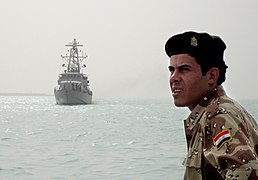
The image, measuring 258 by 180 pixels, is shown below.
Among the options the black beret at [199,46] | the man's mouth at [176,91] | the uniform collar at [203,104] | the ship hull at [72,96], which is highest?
the black beret at [199,46]

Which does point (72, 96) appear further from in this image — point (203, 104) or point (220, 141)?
point (220, 141)

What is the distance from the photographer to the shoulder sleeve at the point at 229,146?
183cm

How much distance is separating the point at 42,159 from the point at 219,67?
20.0 m

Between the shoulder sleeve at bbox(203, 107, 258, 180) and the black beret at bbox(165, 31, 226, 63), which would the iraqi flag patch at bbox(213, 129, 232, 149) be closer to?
the shoulder sleeve at bbox(203, 107, 258, 180)

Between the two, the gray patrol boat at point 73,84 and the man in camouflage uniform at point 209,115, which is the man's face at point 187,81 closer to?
the man in camouflage uniform at point 209,115

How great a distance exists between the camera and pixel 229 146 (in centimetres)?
184

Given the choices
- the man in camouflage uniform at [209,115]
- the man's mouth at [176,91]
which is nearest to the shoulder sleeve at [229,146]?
the man in camouflage uniform at [209,115]

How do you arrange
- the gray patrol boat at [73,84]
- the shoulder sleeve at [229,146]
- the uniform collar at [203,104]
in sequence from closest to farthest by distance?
the shoulder sleeve at [229,146]
the uniform collar at [203,104]
the gray patrol boat at [73,84]

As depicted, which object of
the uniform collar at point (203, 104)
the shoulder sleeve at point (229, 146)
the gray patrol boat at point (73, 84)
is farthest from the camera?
the gray patrol boat at point (73, 84)

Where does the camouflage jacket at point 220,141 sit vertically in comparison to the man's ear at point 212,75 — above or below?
below

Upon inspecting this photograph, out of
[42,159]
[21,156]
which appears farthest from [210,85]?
[21,156]

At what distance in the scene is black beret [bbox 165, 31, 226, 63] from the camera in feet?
6.94

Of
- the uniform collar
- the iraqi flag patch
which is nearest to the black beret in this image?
the uniform collar

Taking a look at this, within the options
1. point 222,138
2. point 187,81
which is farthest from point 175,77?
point 222,138
